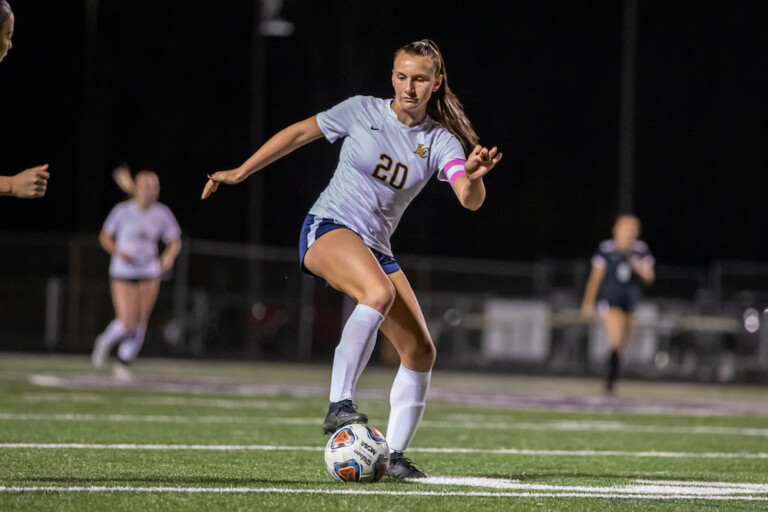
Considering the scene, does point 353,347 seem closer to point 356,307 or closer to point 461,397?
Answer: point 356,307

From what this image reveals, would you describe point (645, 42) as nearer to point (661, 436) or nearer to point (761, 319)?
point (761, 319)

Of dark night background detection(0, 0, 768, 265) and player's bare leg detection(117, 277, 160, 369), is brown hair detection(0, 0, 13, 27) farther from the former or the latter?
dark night background detection(0, 0, 768, 265)

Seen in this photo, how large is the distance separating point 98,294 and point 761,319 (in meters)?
13.3

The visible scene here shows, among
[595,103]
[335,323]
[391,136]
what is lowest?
[335,323]

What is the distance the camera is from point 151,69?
39906 mm

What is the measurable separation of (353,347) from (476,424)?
4527 mm

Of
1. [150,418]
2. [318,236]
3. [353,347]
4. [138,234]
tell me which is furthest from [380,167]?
[138,234]

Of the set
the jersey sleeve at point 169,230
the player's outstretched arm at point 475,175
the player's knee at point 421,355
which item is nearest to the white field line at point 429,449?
the player's knee at point 421,355

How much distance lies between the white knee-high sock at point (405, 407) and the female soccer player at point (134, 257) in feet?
29.0

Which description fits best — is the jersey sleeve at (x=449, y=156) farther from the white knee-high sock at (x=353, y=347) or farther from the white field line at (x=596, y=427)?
the white field line at (x=596, y=427)

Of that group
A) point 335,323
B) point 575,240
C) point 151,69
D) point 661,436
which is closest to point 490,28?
point 575,240

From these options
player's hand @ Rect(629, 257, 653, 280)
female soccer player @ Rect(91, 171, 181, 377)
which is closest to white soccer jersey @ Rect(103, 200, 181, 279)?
female soccer player @ Rect(91, 171, 181, 377)

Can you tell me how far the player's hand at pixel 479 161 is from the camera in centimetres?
546

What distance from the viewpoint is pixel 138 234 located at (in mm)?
15008
